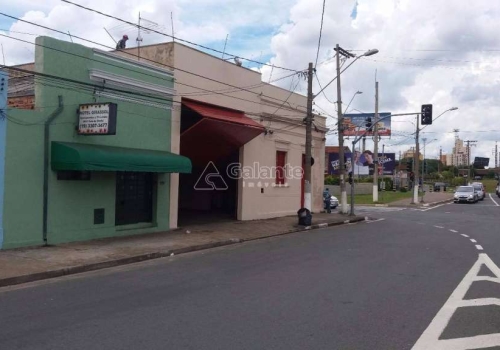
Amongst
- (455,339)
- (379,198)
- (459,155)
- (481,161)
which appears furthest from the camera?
(459,155)

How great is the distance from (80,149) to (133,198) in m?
3.97

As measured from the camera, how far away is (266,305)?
8.13 m

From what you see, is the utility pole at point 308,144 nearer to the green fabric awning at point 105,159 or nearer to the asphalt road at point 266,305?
the green fabric awning at point 105,159

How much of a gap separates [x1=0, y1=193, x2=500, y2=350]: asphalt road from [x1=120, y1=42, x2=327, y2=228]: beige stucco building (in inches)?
279

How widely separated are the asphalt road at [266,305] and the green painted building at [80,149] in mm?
3547

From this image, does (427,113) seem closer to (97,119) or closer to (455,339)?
(97,119)

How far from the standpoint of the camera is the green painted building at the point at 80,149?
13.6m

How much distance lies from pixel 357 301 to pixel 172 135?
38.6 feet

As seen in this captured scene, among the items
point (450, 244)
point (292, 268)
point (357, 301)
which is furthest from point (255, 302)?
point (450, 244)

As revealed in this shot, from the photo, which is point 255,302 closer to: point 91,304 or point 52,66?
point 91,304

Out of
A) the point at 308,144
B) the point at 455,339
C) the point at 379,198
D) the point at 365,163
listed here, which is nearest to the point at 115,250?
the point at 455,339

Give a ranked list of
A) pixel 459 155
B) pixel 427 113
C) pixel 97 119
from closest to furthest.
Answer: pixel 97 119, pixel 427 113, pixel 459 155

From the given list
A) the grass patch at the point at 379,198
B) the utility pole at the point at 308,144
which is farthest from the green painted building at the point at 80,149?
the grass patch at the point at 379,198

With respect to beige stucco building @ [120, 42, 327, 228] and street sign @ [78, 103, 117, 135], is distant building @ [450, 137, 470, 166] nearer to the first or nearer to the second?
beige stucco building @ [120, 42, 327, 228]
